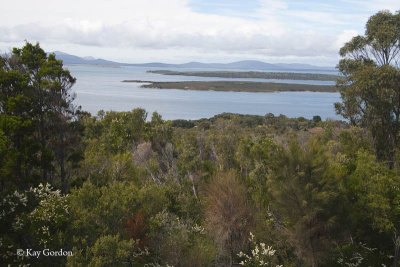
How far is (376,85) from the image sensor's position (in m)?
19.9

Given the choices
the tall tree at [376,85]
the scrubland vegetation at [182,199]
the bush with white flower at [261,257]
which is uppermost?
the tall tree at [376,85]

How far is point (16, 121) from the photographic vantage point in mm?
14164

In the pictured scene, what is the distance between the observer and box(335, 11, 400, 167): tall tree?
19.9 m

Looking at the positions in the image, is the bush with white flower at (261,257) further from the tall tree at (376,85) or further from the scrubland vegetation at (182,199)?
the tall tree at (376,85)

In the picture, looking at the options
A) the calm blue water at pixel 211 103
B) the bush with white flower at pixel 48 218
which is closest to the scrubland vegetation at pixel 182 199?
the bush with white flower at pixel 48 218

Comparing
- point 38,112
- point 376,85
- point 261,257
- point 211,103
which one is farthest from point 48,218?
point 211,103

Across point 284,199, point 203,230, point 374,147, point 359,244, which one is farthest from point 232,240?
point 374,147

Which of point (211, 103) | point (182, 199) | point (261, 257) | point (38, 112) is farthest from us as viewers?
point (211, 103)

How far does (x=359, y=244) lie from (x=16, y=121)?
16.0m

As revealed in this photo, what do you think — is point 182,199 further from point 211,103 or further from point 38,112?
point 211,103

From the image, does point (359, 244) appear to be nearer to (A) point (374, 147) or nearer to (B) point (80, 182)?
(A) point (374, 147)

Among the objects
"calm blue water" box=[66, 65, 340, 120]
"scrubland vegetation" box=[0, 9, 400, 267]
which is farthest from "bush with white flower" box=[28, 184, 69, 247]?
"calm blue water" box=[66, 65, 340, 120]

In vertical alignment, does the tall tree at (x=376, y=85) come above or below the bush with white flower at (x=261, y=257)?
above

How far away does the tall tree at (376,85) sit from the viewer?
19938mm
